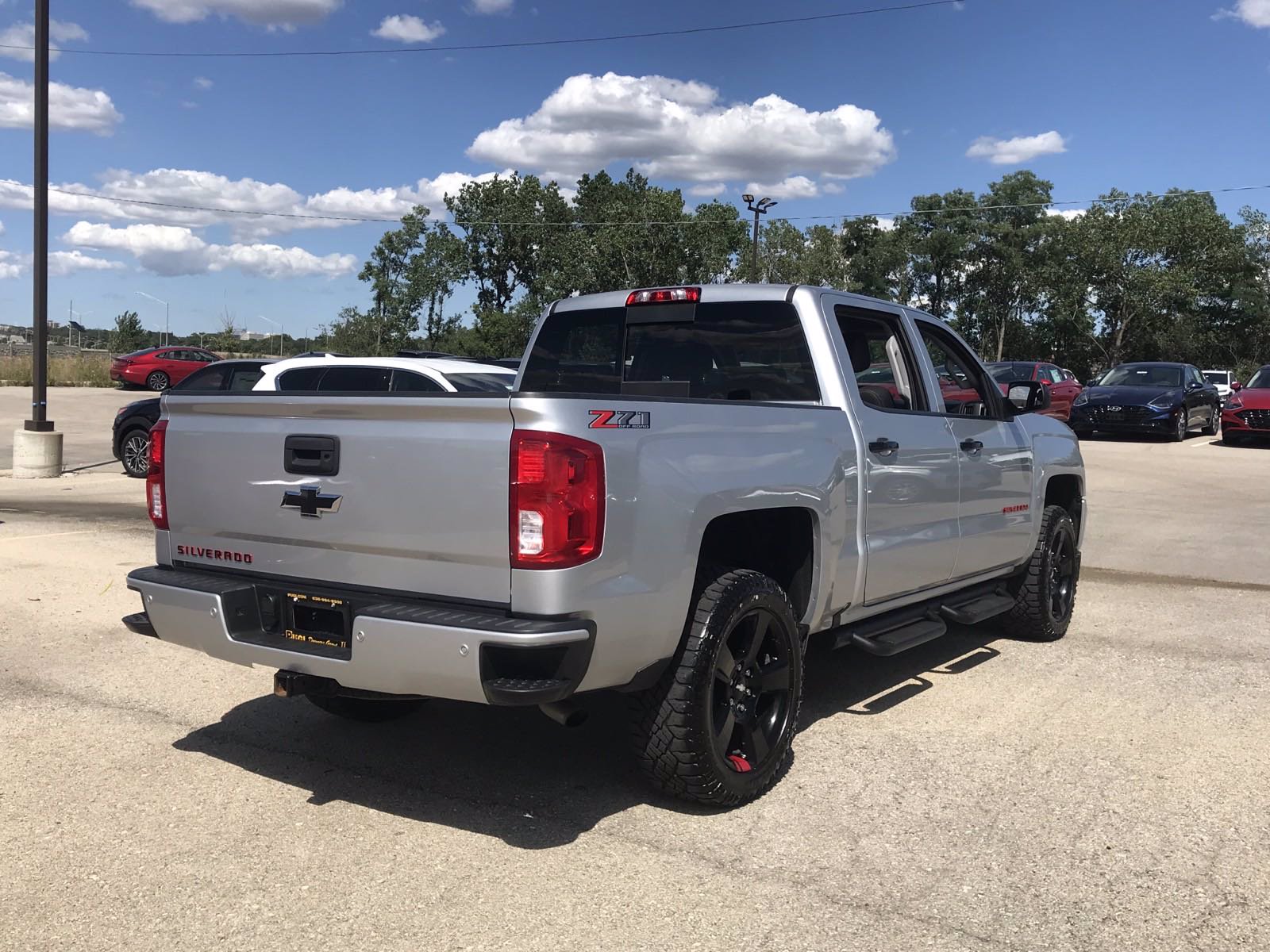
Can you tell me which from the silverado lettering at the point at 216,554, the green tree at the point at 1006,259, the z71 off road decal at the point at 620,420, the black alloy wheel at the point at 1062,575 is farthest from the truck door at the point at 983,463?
the green tree at the point at 1006,259

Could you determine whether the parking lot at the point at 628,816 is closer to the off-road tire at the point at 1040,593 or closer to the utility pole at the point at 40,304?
the off-road tire at the point at 1040,593

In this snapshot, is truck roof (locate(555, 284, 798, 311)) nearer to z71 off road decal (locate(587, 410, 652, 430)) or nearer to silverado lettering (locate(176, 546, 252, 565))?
z71 off road decal (locate(587, 410, 652, 430))

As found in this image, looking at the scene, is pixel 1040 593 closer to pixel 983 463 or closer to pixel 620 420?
pixel 983 463

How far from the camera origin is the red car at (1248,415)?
21938mm

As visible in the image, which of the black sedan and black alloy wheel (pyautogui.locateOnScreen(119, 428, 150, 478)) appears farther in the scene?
the black sedan

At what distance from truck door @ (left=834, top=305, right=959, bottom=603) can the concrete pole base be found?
44.0 ft

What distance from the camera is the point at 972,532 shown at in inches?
228

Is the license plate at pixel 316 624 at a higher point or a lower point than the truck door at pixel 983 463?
lower

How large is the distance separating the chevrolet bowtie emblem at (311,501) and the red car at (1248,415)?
2233 centimetres

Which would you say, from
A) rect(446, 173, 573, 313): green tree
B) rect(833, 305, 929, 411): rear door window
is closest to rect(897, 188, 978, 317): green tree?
rect(446, 173, 573, 313): green tree

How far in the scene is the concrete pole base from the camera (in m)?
15.4

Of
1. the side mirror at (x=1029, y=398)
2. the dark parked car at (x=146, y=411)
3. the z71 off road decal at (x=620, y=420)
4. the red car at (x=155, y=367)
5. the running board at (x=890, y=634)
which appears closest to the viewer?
the z71 off road decal at (x=620, y=420)

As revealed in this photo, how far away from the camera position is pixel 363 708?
508cm

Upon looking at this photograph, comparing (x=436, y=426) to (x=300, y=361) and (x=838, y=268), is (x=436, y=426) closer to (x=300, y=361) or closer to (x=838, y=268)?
(x=300, y=361)
